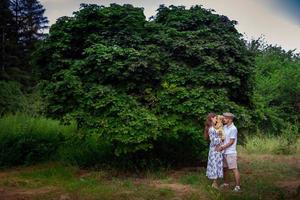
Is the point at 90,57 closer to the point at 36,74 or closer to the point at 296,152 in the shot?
the point at 36,74

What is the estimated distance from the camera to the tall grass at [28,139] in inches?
572

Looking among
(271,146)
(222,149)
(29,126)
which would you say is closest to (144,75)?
(222,149)

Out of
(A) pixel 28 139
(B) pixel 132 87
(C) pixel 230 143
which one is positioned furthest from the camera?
(A) pixel 28 139

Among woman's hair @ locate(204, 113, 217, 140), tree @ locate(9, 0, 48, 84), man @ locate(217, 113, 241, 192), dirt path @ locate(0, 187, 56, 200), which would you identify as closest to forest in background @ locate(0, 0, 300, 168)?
woman's hair @ locate(204, 113, 217, 140)

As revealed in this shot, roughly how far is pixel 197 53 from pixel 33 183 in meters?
5.30

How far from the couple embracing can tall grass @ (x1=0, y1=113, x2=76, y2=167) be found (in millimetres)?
5928

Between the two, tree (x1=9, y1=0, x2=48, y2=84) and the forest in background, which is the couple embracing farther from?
tree (x1=9, y1=0, x2=48, y2=84)

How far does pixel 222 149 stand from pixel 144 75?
3.07m

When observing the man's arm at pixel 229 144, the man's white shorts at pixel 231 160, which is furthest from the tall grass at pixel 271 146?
the man's arm at pixel 229 144

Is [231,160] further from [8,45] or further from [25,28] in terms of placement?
[25,28]

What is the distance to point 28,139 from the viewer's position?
14.8m

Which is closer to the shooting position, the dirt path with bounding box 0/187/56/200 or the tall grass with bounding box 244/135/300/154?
the dirt path with bounding box 0/187/56/200

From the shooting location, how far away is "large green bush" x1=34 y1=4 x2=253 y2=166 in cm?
1192

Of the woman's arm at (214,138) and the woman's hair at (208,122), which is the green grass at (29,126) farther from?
the woman's arm at (214,138)
